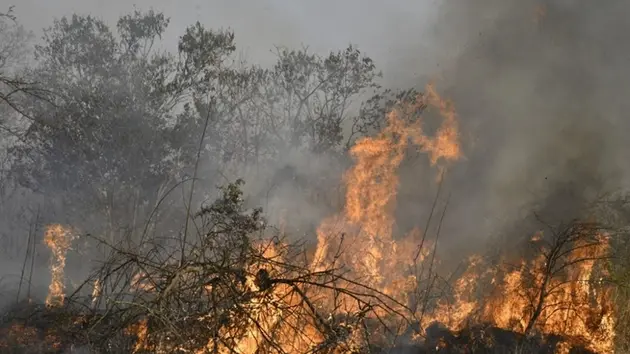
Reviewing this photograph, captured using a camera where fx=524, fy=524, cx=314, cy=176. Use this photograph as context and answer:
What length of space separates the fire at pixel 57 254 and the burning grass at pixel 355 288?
0.08m

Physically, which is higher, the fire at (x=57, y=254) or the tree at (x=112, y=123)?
the tree at (x=112, y=123)

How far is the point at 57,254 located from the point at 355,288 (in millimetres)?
12189

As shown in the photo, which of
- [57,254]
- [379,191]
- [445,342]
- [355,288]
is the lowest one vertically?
[445,342]

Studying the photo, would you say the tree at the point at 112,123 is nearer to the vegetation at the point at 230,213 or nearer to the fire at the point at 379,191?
the vegetation at the point at 230,213

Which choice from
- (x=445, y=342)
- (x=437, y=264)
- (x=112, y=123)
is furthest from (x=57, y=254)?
(x=445, y=342)

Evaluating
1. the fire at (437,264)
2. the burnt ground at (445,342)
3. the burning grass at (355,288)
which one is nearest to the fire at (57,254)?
the burning grass at (355,288)

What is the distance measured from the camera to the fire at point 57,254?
1784cm

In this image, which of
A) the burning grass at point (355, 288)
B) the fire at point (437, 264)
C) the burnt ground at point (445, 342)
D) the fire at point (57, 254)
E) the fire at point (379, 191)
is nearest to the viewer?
the burning grass at point (355, 288)

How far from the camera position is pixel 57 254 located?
20062 millimetres

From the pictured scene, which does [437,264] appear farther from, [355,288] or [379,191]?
[355,288]

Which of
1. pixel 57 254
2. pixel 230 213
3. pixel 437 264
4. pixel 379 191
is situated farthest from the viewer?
pixel 57 254

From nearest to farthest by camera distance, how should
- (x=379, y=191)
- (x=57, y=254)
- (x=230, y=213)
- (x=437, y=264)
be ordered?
(x=230, y=213)
(x=379, y=191)
(x=437, y=264)
(x=57, y=254)

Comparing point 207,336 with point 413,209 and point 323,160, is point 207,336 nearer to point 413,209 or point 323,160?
point 413,209

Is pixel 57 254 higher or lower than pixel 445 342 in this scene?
higher
